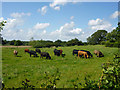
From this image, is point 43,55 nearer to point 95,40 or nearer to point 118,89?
point 118,89

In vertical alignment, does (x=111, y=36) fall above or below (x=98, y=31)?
below

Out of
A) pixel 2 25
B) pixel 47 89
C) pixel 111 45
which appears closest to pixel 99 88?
pixel 47 89

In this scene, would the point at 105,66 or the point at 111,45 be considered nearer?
the point at 105,66

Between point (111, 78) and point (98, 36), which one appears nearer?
point (111, 78)

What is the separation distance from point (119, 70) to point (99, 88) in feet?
3.58

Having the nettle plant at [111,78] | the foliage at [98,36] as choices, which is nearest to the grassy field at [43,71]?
the nettle plant at [111,78]

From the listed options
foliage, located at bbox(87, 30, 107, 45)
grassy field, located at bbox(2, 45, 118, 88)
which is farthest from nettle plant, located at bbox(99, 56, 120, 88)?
foliage, located at bbox(87, 30, 107, 45)

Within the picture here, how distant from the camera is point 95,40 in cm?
8162

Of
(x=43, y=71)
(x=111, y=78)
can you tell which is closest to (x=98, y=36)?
(x=43, y=71)

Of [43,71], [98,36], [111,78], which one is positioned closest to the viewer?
[111,78]

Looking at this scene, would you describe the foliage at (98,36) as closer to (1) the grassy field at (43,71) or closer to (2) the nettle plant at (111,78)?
(1) the grassy field at (43,71)

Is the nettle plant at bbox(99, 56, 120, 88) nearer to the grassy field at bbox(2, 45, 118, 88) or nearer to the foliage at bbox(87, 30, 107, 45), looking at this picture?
the grassy field at bbox(2, 45, 118, 88)

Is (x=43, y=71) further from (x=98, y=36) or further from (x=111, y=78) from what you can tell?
(x=98, y=36)

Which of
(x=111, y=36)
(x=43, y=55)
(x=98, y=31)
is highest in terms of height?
(x=98, y=31)
